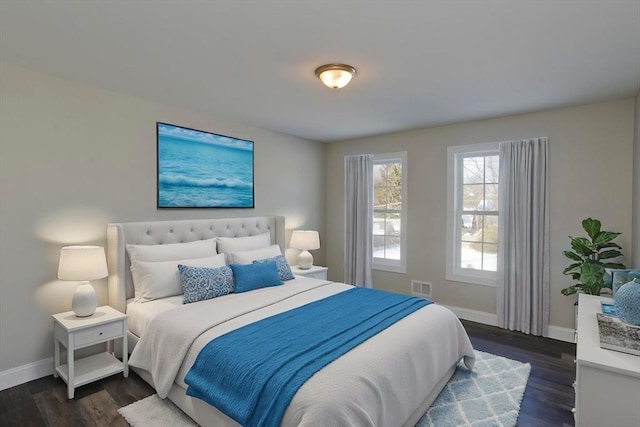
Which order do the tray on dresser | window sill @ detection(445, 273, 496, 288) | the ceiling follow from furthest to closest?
window sill @ detection(445, 273, 496, 288)
the ceiling
the tray on dresser

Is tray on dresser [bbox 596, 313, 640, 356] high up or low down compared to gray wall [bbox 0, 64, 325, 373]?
down

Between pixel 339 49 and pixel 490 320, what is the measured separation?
3.53m

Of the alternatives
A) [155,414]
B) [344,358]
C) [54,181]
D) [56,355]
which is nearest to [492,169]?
[344,358]

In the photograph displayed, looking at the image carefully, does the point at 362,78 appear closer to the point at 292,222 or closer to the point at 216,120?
the point at 216,120

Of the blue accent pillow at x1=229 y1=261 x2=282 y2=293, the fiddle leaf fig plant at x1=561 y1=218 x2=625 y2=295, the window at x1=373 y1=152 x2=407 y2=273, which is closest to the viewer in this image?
the fiddle leaf fig plant at x1=561 y1=218 x2=625 y2=295

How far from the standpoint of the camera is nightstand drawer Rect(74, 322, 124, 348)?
2.50m

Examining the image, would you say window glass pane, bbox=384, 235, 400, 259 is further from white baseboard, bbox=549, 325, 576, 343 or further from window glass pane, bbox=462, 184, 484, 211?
white baseboard, bbox=549, 325, 576, 343

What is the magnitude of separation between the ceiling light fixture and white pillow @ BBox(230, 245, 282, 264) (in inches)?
77.9

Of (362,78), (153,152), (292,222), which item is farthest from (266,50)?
(292,222)

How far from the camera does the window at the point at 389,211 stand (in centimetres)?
477

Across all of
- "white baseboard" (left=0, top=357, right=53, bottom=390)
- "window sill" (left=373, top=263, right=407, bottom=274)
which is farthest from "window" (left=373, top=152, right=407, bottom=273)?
"white baseboard" (left=0, top=357, right=53, bottom=390)

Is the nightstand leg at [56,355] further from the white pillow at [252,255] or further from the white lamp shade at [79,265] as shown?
the white pillow at [252,255]

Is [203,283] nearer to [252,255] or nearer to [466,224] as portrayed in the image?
[252,255]

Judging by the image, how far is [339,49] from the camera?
2.25 m
